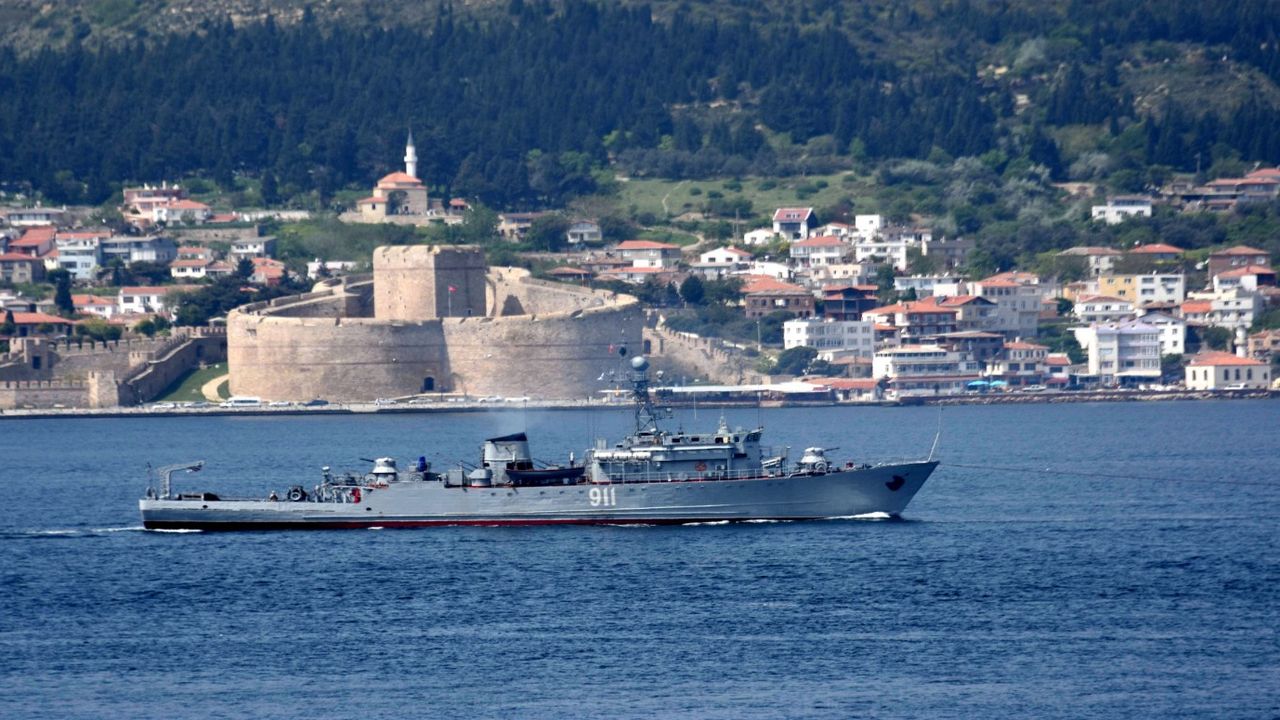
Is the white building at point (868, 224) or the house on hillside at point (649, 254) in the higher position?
the white building at point (868, 224)

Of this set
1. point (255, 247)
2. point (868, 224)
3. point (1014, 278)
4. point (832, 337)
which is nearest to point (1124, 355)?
point (832, 337)

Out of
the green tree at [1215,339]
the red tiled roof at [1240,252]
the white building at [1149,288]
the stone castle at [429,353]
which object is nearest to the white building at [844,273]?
the white building at [1149,288]

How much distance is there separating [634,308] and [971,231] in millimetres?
39826

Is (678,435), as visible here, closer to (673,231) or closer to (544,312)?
(544,312)

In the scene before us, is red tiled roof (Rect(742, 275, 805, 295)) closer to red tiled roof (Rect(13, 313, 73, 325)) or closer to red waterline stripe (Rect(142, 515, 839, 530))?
red tiled roof (Rect(13, 313, 73, 325))

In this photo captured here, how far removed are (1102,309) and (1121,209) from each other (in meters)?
23.5

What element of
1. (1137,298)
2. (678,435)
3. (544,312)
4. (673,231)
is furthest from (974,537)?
(673,231)

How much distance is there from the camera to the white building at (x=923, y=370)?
8875 cm

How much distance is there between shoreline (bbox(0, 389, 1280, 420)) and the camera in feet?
268

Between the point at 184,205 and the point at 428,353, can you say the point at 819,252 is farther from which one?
the point at 428,353

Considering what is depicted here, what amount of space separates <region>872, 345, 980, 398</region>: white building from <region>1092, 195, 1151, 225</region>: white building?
33.7 metres

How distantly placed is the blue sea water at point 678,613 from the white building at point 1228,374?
1499 inches

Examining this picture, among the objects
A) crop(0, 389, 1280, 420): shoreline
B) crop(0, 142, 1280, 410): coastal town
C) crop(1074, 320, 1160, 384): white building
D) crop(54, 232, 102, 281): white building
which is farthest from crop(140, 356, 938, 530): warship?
crop(54, 232, 102, 281): white building

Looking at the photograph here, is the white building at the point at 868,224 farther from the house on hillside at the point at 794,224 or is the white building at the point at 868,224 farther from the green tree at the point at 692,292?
the green tree at the point at 692,292
